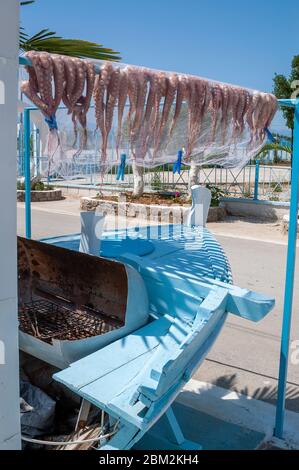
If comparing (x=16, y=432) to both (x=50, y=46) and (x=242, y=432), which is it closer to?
(x=242, y=432)

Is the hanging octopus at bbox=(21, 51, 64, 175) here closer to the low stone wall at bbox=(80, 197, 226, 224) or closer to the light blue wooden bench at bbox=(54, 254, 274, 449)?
the light blue wooden bench at bbox=(54, 254, 274, 449)

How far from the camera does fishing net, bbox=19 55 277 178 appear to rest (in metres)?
2.30

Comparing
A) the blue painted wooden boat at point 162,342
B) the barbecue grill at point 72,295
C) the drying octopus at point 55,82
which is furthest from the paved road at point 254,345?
the drying octopus at point 55,82

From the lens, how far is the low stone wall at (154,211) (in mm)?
11531

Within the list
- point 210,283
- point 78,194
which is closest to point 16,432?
point 210,283

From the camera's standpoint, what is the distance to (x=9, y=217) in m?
1.78

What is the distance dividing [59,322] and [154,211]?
856 centimetres

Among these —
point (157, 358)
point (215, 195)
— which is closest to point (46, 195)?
point (215, 195)

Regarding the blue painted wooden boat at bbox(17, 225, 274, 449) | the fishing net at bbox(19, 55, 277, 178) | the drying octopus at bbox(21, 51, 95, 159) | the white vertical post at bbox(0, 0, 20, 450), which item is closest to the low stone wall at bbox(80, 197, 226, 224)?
the blue painted wooden boat at bbox(17, 225, 274, 449)

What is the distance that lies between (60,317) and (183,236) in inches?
51.1

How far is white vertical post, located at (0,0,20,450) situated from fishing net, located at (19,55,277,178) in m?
0.49

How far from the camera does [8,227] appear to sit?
1.78 metres

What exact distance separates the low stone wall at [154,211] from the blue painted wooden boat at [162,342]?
7.76 m

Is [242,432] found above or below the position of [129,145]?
below
